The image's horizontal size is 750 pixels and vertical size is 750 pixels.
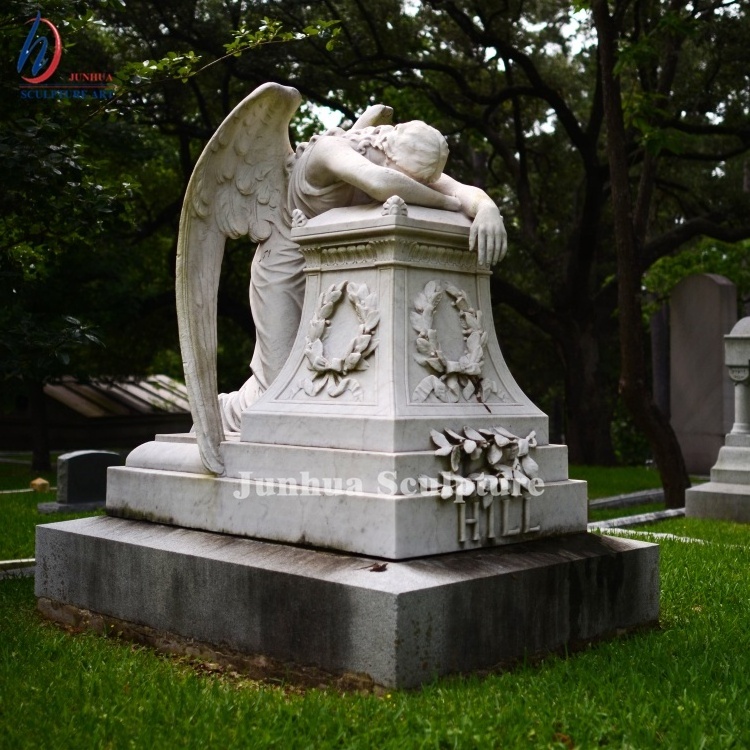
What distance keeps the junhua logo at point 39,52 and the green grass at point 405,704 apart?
3904mm

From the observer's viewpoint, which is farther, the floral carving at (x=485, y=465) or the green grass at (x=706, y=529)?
the green grass at (x=706, y=529)

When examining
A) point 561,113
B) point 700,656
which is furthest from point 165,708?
point 561,113

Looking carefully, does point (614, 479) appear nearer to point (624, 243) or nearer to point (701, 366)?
point (701, 366)

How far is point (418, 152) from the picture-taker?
5.17m

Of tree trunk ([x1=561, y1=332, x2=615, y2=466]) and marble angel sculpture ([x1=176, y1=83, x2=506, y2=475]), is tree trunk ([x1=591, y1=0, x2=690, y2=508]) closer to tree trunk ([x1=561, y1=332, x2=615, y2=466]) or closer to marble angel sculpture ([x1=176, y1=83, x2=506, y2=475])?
tree trunk ([x1=561, y1=332, x2=615, y2=466])

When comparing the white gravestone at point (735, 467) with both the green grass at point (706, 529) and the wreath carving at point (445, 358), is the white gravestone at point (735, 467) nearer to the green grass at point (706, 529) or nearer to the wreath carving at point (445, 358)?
the green grass at point (706, 529)

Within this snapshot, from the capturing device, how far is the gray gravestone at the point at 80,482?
11.2 metres

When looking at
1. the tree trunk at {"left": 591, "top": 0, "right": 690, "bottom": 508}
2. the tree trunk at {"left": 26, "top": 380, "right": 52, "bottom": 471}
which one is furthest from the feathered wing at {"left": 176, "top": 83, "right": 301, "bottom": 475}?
the tree trunk at {"left": 26, "top": 380, "right": 52, "bottom": 471}

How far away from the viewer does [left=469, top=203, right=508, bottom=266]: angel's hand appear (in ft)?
16.2

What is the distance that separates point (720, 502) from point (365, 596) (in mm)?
7116

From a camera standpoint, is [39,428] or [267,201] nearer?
[267,201]

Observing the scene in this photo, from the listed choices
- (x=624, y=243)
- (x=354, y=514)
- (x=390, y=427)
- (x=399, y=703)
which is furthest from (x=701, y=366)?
(x=399, y=703)

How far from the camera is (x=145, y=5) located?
1497cm

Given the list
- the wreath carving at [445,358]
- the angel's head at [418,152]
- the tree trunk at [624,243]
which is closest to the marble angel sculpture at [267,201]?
the angel's head at [418,152]
